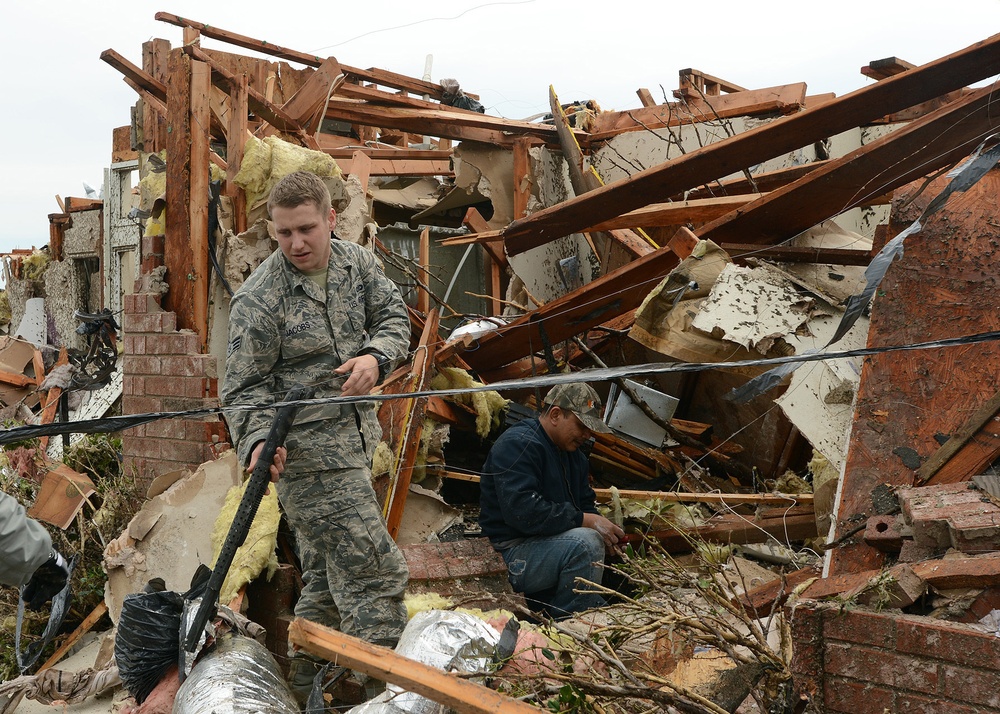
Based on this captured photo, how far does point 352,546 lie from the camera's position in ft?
10.7

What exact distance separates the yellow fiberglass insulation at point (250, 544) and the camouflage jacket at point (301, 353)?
0.75m

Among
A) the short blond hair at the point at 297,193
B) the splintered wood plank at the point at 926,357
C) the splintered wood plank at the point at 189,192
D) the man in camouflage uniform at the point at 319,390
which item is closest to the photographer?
the splintered wood plank at the point at 926,357

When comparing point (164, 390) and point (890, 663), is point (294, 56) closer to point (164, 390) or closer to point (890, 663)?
point (164, 390)

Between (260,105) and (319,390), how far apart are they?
2757mm

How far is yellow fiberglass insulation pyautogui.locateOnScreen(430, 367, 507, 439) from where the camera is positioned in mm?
5062

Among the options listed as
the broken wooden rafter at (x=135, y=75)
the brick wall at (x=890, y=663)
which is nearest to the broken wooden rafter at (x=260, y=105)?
the broken wooden rafter at (x=135, y=75)

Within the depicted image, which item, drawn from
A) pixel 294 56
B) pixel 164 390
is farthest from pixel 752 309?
pixel 294 56

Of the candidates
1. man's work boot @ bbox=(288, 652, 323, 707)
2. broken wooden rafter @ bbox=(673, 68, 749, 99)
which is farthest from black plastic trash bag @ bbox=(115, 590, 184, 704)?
broken wooden rafter @ bbox=(673, 68, 749, 99)

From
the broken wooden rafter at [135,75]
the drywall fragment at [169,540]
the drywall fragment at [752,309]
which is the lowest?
the drywall fragment at [169,540]

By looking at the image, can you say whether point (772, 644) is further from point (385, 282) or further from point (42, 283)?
point (42, 283)

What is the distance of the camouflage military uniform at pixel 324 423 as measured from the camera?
3211 mm

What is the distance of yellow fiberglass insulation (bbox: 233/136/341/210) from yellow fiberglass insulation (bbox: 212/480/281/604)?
1.79 meters

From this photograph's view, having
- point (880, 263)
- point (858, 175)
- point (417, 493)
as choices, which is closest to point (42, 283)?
point (417, 493)

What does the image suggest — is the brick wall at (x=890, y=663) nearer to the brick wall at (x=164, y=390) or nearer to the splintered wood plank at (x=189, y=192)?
the brick wall at (x=164, y=390)
